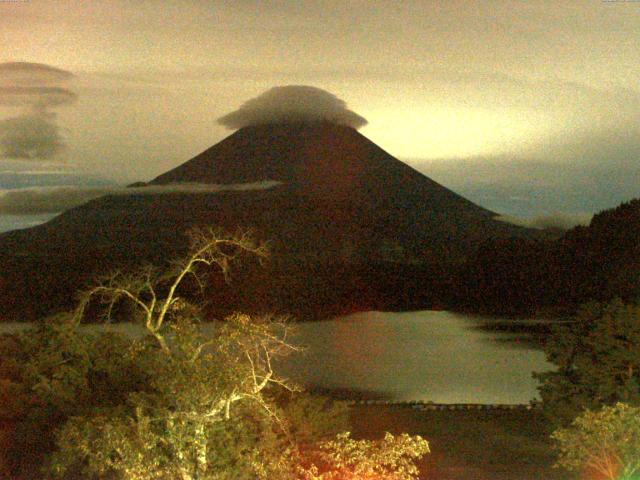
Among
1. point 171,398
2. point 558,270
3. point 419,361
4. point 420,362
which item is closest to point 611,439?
point 171,398

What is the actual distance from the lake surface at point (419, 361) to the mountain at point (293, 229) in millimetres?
4266

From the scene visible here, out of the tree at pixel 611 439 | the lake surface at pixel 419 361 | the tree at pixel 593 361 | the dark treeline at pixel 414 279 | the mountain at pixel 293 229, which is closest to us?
the tree at pixel 611 439

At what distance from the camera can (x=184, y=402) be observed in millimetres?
6094

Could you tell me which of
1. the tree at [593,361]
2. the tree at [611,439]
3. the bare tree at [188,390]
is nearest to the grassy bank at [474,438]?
the tree at [593,361]

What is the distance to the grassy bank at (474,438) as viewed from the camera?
345 inches

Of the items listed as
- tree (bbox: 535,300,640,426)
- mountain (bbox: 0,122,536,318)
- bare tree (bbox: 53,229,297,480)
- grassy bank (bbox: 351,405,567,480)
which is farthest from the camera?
mountain (bbox: 0,122,536,318)

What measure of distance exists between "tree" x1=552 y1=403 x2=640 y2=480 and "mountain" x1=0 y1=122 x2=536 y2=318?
3015 centimetres

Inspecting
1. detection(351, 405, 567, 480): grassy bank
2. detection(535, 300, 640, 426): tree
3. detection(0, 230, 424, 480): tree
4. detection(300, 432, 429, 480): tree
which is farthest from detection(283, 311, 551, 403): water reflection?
detection(300, 432, 429, 480): tree

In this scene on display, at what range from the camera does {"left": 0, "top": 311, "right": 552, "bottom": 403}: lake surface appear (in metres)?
20.4

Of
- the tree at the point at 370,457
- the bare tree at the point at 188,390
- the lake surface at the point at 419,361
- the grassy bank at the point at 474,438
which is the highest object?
the bare tree at the point at 188,390

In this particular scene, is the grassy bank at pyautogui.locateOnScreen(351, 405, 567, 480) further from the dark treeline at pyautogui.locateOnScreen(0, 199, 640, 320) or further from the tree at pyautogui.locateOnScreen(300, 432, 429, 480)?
the dark treeline at pyautogui.locateOnScreen(0, 199, 640, 320)

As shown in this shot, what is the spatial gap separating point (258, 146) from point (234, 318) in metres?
52.0

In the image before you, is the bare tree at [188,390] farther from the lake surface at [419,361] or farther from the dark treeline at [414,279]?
the dark treeline at [414,279]

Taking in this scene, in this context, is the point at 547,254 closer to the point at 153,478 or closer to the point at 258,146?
the point at 258,146
